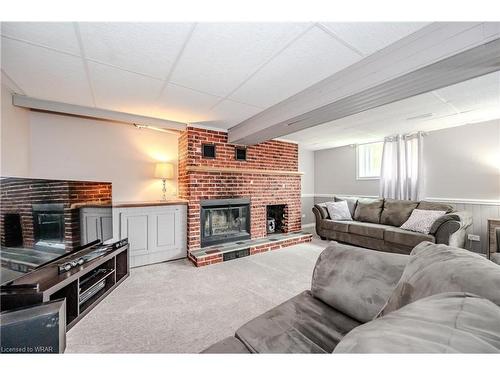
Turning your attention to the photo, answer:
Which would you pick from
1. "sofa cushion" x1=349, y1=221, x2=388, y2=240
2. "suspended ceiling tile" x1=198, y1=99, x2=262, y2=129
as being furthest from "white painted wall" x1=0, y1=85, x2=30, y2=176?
"sofa cushion" x1=349, y1=221, x2=388, y2=240

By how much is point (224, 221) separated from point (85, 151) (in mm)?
2335

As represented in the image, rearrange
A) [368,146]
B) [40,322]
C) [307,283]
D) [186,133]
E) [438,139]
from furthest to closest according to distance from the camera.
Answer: [368,146]
[438,139]
[186,133]
[307,283]
[40,322]

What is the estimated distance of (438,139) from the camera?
376cm

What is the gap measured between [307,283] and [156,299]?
5.33 feet

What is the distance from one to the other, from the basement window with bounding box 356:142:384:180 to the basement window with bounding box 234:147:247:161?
2.91 meters

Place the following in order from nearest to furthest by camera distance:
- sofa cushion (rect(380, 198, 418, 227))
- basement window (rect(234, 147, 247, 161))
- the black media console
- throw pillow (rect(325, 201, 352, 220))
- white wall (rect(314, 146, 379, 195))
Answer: the black media console < sofa cushion (rect(380, 198, 418, 227)) < basement window (rect(234, 147, 247, 161)) < throw pillow (rect(325, 201, 352, 220)) < white wall (rect(314, 146, 379, 195))

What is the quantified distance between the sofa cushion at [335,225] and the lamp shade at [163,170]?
310cm

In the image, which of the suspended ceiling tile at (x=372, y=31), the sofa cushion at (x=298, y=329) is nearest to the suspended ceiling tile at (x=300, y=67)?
the suspended ceiling tile at (x=372, y=31)

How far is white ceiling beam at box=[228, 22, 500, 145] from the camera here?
49.0 inches

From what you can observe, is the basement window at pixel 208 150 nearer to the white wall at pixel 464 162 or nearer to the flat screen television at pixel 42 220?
the flat screen television at pixel 42 220

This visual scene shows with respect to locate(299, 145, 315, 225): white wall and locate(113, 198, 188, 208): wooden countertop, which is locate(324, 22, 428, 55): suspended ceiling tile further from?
locate(299, 145, 315, 225): white wall

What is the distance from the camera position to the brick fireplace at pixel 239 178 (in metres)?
3.34
